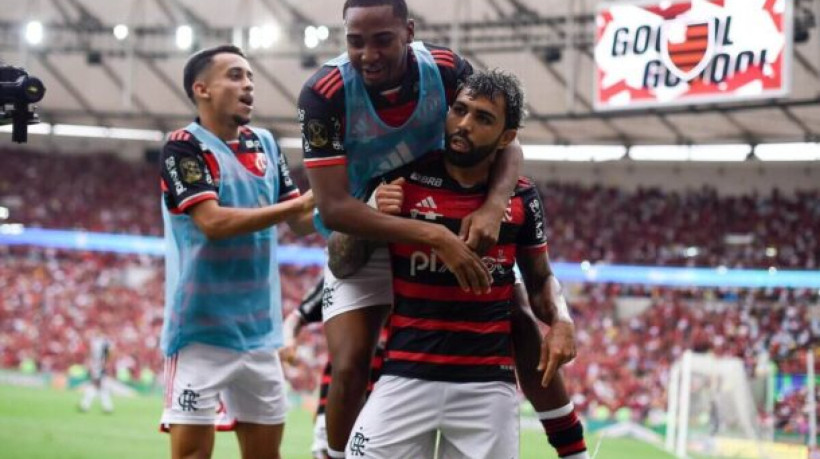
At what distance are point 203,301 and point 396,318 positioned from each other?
4.36 feet

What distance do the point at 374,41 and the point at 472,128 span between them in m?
0.45

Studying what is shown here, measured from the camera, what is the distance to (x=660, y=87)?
57.2 feet

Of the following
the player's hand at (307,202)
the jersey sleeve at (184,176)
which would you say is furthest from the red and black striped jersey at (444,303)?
the jersey sleeve at (184,176)

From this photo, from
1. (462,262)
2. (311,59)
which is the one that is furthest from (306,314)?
(311,59)

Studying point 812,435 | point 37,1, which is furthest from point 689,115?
point 37,1

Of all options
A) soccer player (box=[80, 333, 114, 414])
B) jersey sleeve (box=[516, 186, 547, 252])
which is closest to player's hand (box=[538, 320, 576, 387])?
jersey sleeve (box=[516, 186, 547, 252])

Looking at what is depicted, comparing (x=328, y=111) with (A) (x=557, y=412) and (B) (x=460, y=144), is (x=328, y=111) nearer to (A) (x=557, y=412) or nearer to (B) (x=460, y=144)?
(B) (x=460, y=144)

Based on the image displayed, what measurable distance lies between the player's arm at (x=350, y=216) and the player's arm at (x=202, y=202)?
2.04ft

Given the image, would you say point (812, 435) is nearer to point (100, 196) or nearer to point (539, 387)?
point (539, 387)

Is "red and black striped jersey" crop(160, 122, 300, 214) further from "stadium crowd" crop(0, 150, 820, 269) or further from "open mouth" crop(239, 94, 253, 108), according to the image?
"stadium crowd" crop(0, 150, 820, 269)

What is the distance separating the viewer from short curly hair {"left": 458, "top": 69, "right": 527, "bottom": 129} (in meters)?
3.68

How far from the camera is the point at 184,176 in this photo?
4645 mm

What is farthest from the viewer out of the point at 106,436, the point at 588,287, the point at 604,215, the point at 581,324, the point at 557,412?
the point at 604,215

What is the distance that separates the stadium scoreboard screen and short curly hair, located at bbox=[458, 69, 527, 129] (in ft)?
43.6
